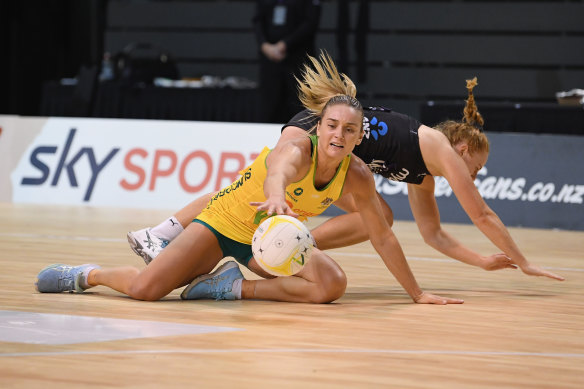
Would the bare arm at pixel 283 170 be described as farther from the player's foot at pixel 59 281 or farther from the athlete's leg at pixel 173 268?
the player's foot at pixel 59 281

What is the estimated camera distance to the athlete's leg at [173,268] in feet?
15.0

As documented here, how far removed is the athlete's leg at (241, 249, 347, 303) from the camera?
4.61m

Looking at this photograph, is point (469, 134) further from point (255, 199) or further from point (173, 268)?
point (173, 268)

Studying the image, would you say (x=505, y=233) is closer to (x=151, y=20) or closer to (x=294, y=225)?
(x=294, y=225)

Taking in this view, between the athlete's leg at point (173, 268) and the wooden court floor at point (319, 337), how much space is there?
0.25 ft

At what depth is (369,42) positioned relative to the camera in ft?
43.2

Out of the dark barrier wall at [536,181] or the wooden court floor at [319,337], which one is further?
the dark barrier wall at [536,181]

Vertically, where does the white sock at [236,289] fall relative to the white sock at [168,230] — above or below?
below

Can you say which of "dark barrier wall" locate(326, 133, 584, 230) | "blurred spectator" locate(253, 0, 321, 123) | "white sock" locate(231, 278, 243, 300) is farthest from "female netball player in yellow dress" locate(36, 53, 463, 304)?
"blurred spectator" locate(253, 0, 321, 123)

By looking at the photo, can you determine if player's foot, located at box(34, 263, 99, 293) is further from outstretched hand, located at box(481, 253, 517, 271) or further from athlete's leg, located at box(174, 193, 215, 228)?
outstretched hand, located at box(481, 253, 517, 271)

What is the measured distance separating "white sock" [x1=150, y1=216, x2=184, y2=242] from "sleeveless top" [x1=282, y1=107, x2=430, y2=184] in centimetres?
81

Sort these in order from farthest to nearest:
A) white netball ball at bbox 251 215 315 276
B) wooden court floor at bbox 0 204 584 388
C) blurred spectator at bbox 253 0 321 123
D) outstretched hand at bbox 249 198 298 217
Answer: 1. blurred spectator at bbox 253 0 321 123
2. white netball ball at bbox 251 215 315 276
3. outstretched hand at bbox 249 198 298 217
4. wooden court floor at bbox 0 204 584 388

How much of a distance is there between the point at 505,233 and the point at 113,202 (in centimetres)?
570

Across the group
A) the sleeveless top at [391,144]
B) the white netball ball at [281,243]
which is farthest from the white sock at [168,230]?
the white netball ball at [281,243]
